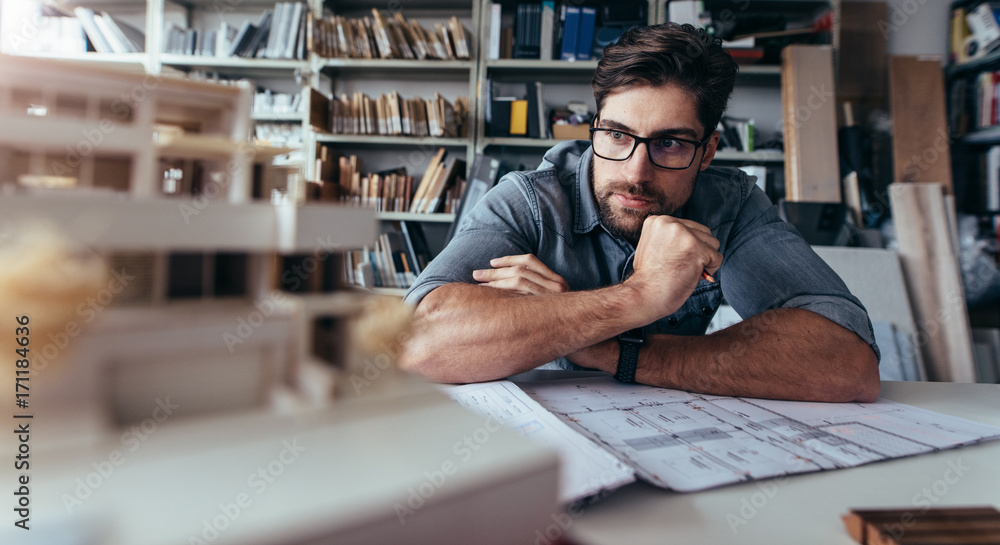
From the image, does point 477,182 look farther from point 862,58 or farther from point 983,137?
point 983,137

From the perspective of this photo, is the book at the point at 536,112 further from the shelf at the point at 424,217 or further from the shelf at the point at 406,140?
the shelf at the point at 424,217

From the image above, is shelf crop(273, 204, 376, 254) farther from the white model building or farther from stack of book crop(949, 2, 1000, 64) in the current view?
stack of book crop(949, 2, 1000, 64)

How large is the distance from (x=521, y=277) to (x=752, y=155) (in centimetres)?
219

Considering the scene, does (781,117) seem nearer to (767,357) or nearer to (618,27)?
(618,27)

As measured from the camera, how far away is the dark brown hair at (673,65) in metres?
1.16

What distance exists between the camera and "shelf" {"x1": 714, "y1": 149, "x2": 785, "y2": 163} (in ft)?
8.96

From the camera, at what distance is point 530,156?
3.05 meters

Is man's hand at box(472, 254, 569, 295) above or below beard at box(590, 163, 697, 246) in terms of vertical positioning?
below

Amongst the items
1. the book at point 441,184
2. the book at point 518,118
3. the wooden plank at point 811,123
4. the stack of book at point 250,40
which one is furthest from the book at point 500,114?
the wooden plank at point 811,123

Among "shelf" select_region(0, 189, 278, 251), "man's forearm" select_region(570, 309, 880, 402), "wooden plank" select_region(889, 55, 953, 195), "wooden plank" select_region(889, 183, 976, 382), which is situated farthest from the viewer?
"wooden plank" select_region(889, 55, 953, 195)

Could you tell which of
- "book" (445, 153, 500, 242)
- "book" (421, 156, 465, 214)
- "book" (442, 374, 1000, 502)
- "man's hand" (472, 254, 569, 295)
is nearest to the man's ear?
"man's hand" (472, 254, 569, 295)

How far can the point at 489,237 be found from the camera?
3.79 feet

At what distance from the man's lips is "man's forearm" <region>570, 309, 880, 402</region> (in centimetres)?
35

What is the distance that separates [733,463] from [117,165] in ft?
1.96
